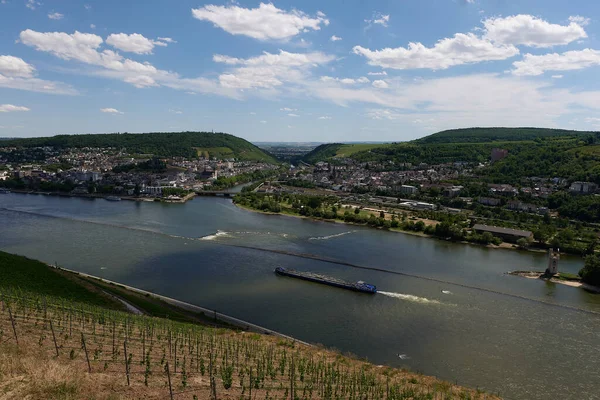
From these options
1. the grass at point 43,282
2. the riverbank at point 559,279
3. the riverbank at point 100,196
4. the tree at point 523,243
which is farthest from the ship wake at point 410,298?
the riverbank at point 100,196

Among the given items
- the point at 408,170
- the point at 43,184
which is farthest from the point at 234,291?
the point at 408,170

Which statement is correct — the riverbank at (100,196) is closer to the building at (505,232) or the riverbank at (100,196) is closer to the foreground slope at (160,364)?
the building at (505,232)

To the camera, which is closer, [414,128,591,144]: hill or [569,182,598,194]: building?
[569,182,598,194]: building

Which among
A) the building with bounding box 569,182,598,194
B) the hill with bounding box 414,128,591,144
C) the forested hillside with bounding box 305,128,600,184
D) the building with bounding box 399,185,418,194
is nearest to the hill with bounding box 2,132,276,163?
the forested hillside with bounding box 305,128,600,184

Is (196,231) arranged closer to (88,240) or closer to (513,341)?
(88,240)

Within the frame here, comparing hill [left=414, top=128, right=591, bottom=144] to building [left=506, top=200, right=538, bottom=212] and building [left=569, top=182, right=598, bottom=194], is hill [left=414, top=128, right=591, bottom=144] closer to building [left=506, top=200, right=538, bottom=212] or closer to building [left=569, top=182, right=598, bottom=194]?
building [left=569, top=182, right=598, bottom=194]
